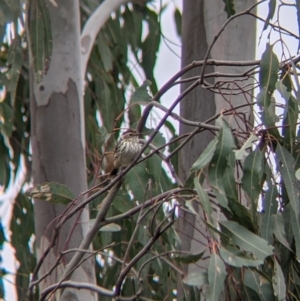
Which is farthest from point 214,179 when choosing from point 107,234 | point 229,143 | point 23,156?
point 23,156

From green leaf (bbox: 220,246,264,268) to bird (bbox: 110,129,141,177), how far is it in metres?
0.30

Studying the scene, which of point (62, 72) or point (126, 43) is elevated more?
point (126, 43)

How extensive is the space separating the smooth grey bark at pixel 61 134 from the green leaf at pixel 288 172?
736 millimetres

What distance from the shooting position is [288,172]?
1303 millimetres

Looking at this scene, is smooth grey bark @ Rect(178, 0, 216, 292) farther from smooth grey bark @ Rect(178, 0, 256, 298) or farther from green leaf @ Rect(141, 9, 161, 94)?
green leaf @ Rect(141, 9, 161, 94)

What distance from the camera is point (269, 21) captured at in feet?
4.50

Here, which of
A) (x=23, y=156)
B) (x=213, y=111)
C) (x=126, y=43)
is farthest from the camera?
(x=126, y=43)

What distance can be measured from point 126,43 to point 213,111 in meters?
1.37

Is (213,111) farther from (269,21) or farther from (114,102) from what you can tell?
(114,102)

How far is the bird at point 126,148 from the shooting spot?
1475 mm

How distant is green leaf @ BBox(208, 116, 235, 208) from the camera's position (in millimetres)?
1278

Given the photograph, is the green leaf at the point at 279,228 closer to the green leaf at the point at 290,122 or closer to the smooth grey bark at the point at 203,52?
the green leaf at the point at 290,122

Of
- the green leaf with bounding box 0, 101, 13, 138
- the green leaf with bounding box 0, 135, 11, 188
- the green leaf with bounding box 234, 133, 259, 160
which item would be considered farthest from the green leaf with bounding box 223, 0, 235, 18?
the green leaf with bounding box 0, 101, 13, 138

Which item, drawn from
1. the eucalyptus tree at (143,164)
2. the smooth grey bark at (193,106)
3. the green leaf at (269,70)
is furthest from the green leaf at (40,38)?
the green leaf at (269,70)
